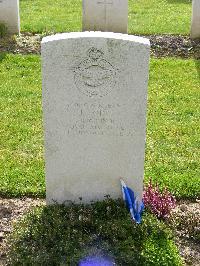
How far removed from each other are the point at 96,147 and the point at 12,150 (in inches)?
76.0

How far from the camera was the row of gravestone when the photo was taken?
35.6 ft

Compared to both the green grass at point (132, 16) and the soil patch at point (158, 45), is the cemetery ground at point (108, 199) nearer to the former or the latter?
the soil patch at point (158, 45)

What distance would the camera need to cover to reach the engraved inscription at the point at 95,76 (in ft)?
14.9

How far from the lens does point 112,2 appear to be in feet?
36.2

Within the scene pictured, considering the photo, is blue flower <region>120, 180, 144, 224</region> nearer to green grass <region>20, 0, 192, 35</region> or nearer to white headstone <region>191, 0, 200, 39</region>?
white headstone <region>191, 0, 200, 39</region>

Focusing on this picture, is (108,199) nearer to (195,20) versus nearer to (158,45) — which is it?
(158,45)

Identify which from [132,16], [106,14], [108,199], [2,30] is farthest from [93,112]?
[132,16]

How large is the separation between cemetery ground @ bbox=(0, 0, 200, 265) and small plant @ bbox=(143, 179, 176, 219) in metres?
0.09

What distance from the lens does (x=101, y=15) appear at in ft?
36.7

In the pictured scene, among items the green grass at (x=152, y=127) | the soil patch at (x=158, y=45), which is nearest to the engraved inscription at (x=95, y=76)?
the green grass at (x=152, y=127)

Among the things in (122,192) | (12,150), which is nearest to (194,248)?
(122,192)

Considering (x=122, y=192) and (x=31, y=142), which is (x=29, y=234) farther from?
(x=31, y=142)

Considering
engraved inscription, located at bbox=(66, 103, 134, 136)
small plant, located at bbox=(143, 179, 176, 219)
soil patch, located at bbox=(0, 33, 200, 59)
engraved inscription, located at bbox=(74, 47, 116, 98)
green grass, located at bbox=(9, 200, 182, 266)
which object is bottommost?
green grass, located at bbox=(9, 200, 182, 266)

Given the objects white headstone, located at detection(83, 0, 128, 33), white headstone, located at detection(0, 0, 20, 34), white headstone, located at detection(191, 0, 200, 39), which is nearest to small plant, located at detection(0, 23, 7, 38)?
white headstone, located at detection(0, 0, 20, 34)
